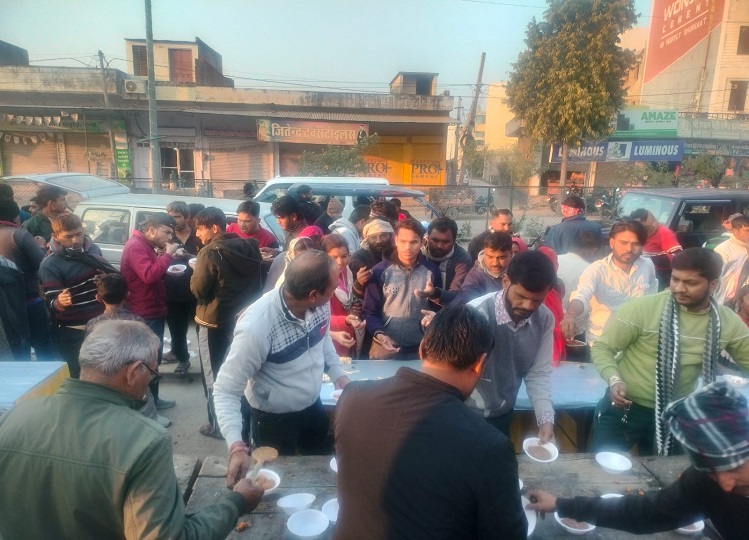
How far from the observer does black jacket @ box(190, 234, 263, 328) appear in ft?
13.3

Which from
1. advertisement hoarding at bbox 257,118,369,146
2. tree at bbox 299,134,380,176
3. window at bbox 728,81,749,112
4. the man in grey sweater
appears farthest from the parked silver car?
window at bbox 728,81,749,112

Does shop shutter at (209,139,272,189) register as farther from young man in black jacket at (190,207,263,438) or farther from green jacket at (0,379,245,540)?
green jacket at (0,379,245,540)

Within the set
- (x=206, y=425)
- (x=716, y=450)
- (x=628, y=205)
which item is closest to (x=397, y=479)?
(x=716, y=450)

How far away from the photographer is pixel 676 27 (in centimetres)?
3005

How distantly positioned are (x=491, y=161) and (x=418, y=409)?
107 ft

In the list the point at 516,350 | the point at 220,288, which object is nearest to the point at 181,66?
the point at 220,288

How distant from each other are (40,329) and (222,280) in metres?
1.89

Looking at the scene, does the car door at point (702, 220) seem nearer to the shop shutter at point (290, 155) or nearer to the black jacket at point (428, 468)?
the black jacket at point (428, 468)

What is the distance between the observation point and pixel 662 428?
9.03 feet

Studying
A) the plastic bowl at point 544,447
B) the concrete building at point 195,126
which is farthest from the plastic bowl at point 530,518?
the concrete building at point 195,126

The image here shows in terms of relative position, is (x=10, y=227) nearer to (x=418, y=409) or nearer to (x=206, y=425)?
(x=206, y=425)


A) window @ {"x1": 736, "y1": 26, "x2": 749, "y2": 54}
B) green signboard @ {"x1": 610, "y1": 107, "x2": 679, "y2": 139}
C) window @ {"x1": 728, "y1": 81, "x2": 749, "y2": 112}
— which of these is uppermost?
window @ {"x1": 736, "y1": 26, "x2": 749, "y2": 54}

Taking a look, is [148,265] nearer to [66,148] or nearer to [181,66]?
[66,148]

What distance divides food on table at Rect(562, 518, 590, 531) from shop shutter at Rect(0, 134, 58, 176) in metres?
24.8
